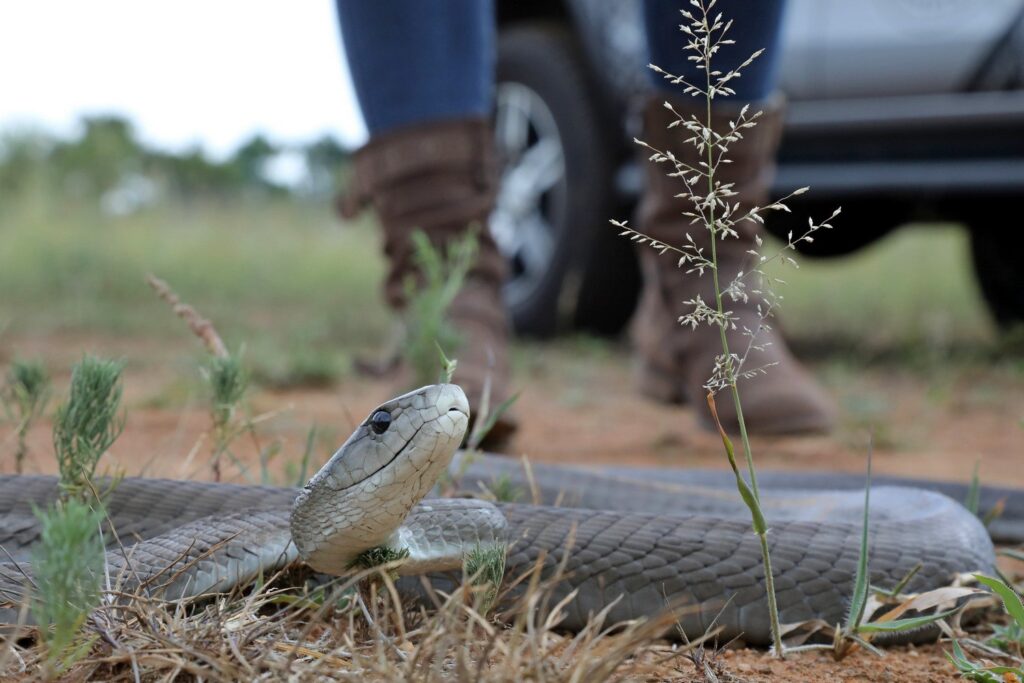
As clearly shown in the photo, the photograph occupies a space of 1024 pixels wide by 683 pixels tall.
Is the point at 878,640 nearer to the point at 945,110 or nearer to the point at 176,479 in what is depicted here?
the point at 176,479

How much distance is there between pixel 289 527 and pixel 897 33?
3318 millimetres

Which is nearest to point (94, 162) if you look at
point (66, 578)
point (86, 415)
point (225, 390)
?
point (225, 390)

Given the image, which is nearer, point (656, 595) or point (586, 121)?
point (656, 595)

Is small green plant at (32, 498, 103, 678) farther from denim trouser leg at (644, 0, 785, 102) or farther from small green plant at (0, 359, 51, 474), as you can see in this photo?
denim trouser leg at (644, 0, 785, 102)

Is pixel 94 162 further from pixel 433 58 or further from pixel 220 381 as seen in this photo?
pixel 220 381

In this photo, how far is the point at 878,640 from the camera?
59.0 inches

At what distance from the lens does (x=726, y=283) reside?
3.15 m

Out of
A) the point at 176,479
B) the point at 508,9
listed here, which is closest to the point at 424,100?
the point at 176,479

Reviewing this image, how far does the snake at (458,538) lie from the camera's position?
1318 millimetres

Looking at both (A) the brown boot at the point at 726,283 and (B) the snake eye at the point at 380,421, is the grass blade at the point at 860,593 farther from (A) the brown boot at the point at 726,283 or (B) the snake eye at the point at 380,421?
(A) the brown boot at the point at 726,283

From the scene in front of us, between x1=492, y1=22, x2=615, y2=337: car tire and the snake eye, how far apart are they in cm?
Answer: 356

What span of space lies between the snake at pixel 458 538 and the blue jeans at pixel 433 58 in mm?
1223

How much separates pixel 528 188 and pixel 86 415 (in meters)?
3.83

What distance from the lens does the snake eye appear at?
135 centimetres
